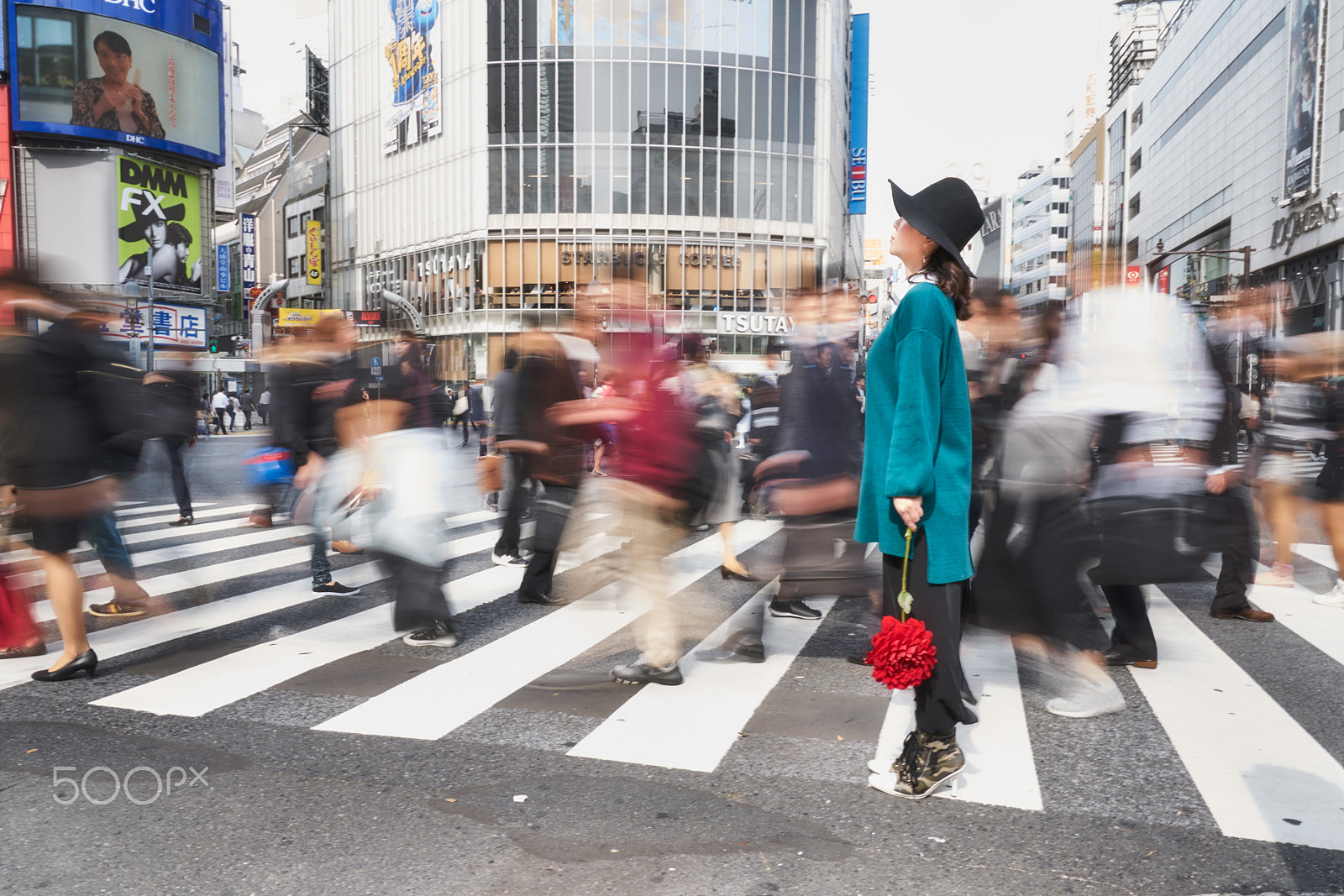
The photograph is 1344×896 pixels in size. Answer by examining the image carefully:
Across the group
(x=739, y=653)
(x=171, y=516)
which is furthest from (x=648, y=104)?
(x=739, y=653)

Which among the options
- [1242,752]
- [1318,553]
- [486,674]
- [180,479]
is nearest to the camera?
[1242,752]

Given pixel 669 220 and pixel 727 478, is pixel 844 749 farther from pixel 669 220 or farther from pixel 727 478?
pixel 669 220

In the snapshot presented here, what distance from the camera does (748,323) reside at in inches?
1796

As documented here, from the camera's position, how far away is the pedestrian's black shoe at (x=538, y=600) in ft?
20.9

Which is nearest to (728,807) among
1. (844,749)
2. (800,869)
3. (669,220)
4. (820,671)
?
(800,869)

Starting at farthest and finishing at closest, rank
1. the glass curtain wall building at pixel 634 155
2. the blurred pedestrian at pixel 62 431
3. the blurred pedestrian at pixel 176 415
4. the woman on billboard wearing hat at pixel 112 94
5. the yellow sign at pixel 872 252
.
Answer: the yellow sign at pixel 872 252 < the glass curtain wall building at pixel 634 155 < the woman on billboard wearing hat at pixel 112 94 < the blurred pedestrian at pixel 176 415 < the blurred pedestrian at pixel 62 431

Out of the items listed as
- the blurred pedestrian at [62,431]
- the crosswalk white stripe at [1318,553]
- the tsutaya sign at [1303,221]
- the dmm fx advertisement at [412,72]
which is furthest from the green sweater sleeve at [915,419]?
the dmm fx advertisement at [412,72]

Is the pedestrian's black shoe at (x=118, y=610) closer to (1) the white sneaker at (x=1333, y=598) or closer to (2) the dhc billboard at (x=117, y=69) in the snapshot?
(1) the white sneaker at (x=1333, y=598)

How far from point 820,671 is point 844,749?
1.13 metres

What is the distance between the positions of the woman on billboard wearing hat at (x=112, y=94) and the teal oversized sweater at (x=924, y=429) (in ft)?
147

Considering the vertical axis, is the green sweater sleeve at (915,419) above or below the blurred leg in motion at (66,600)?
above

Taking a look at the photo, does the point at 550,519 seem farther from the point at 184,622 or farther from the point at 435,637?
the point at 184,622

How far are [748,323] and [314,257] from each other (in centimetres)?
3013

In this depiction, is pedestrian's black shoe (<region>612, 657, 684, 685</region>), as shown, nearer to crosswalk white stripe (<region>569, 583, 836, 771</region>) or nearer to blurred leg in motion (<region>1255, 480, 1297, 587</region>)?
crosswalk white stripe (<region>569, 583, 836, 771</region>)
